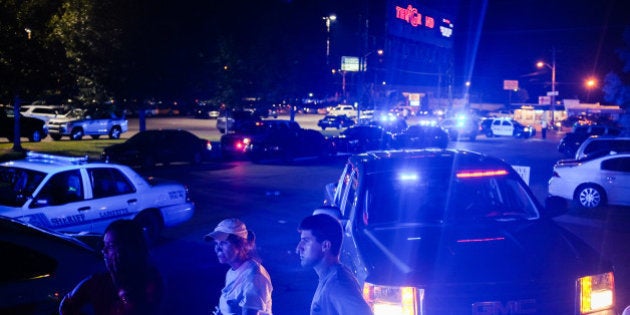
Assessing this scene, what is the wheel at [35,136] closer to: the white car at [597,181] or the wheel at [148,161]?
the wheel at [148,161]

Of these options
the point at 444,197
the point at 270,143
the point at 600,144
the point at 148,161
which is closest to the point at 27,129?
the point at 148,161

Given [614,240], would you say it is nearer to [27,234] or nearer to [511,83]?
[27,234]

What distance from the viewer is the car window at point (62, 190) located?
8716 mm

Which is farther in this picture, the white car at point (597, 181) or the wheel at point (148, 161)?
the wheel at point (148, 161)

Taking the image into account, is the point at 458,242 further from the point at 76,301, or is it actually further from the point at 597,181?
the point at 597,181

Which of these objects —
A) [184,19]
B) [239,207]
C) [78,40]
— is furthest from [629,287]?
[184,19]

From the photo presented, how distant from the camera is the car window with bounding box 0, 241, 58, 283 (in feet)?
15.8

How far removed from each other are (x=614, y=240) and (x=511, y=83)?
85.5 meters

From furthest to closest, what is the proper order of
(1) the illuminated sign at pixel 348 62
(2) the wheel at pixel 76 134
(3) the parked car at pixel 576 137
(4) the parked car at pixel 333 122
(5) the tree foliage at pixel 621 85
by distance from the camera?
1. (4) the parked car at pixel 333 122
2. (1) the illuminated sign at pixel 348 62
3. (2) the wheel at pixel 76 134
4. (3) the parked car at pixel 576 137
5. (5) the tree foliage at pixel 621 85

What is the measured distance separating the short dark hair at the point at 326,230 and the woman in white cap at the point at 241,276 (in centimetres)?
47

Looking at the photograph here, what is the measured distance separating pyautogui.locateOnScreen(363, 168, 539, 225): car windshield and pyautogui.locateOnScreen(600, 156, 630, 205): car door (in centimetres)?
1026

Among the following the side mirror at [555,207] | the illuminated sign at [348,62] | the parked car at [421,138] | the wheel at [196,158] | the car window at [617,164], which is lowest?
the wheel at [196,158]

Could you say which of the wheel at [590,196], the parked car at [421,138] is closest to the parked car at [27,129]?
the parked car at [421,138]

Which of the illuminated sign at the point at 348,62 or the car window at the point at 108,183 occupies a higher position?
the illuminated sign at the point at 348,62
